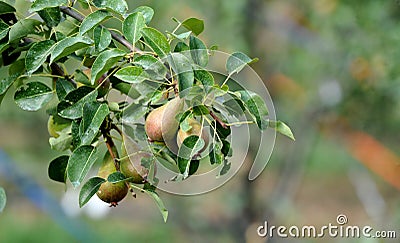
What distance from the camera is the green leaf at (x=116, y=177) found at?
568 mm

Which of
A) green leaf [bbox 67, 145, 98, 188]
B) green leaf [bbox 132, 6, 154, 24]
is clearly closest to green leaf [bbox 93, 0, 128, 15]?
green leaf [bbox 132, 6, 154, 24]

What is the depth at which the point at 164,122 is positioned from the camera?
0.55m

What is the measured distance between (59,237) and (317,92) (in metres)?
1.59

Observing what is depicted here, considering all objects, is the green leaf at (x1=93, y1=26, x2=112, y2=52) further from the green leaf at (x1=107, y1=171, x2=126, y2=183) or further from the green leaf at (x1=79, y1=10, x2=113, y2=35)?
the green leaf at (x1=107, y1=171, x2=126, y2=183)

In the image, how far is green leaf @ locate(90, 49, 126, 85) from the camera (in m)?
0.54

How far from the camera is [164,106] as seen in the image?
1.82 feet

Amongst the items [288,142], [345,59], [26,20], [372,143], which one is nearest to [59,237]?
[288,142]

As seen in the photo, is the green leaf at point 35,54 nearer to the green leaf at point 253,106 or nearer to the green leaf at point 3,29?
the green leaf at point 3,29

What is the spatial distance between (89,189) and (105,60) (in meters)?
0.12

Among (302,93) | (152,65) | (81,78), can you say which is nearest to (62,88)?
(81,78)

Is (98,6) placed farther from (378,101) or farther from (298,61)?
(298,61)

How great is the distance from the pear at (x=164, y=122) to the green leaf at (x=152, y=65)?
0.08ft

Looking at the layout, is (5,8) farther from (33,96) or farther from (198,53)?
(198,53)

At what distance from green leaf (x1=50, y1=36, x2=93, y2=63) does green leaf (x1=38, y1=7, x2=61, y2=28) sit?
53 millimetres
